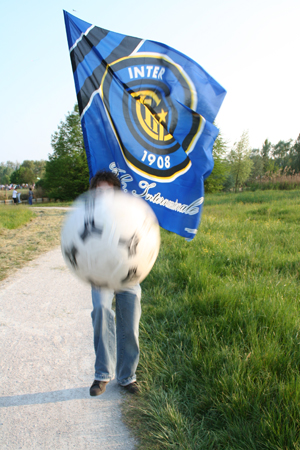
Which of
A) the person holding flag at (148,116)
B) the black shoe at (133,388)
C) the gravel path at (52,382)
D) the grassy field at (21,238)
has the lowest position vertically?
the gravel path at (52,382)

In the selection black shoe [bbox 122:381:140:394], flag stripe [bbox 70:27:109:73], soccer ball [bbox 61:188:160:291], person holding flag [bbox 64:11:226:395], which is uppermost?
flag stripe [bbox 70:27:109:73]

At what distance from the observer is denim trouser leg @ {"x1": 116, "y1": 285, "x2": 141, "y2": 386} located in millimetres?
2359

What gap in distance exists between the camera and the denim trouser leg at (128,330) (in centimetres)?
236

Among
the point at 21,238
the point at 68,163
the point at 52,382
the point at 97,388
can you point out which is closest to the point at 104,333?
the point at 97,388

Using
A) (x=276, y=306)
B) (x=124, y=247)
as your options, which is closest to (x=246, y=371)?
(x=276, y=306)

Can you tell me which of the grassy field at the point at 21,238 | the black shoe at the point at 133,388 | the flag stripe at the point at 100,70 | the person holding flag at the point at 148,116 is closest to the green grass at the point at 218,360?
the black shoe at the point at 133,388

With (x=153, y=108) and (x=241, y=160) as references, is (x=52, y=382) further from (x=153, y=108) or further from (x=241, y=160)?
(x=241, y=160)

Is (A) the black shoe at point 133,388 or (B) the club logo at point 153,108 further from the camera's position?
(B) the club logo at point 153,108

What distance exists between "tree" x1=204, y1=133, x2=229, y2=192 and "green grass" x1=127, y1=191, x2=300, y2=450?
104 ft

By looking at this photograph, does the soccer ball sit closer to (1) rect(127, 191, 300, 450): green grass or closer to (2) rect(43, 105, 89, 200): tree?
(1) rect(127, 191, 300, 450): green grass

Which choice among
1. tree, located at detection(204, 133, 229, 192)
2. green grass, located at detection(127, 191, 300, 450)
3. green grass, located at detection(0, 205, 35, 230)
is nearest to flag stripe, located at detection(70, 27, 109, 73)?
green grass, located at detection(127, 191, 300, 450)

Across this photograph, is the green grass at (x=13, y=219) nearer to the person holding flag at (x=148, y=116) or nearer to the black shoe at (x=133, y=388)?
the person holding flag at (x=148, y=116)

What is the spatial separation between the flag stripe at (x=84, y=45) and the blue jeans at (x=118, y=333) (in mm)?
2779

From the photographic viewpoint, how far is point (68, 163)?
33875 mm
